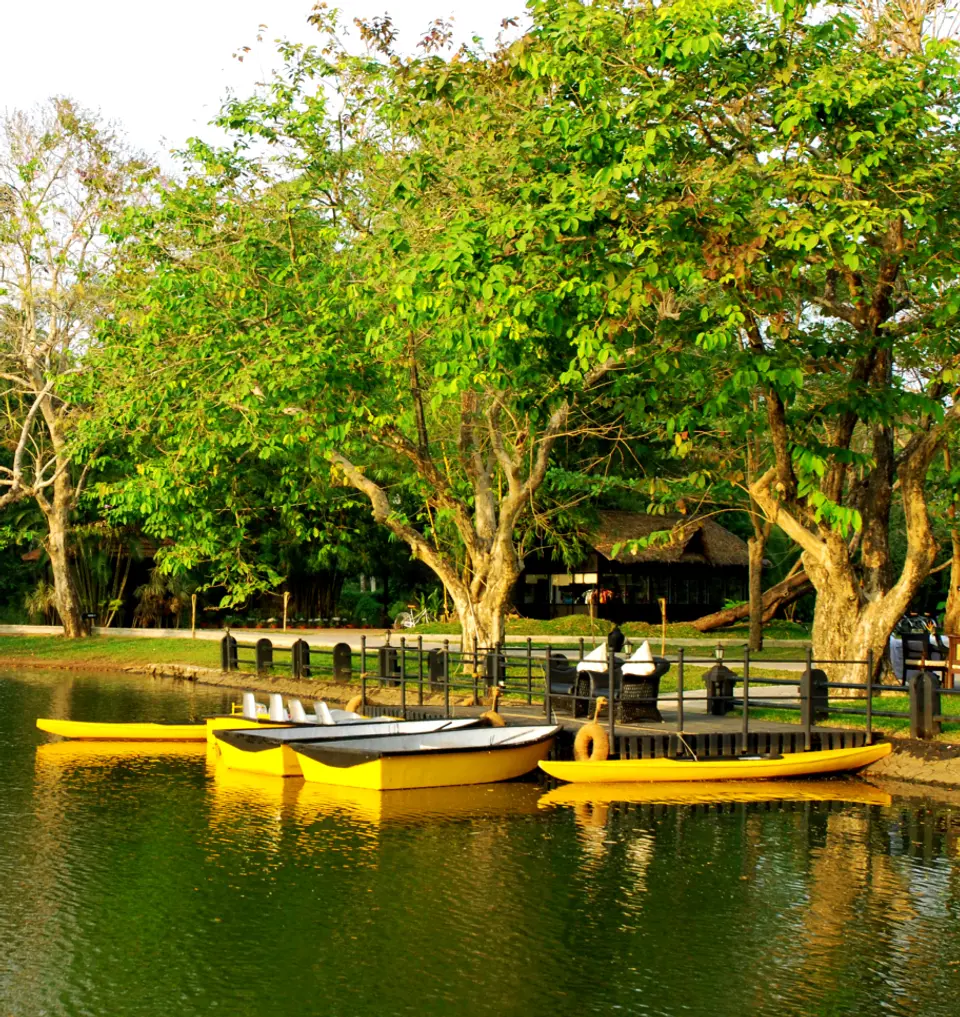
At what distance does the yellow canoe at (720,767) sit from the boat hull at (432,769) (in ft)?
1.57

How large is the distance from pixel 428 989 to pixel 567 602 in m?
44.1

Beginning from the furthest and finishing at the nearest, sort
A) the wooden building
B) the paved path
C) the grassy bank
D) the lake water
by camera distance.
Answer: the wooden building
the paved path
the grassy bank
the lake water

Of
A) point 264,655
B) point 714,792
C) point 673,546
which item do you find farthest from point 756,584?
point 714,792

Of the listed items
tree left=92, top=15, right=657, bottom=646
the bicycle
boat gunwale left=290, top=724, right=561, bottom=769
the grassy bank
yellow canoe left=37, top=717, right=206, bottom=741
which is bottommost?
yellow canoe left=37, top=717, right=206, bottom=741

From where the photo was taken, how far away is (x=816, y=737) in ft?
63.9

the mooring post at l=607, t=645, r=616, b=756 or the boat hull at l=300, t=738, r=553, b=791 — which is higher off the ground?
the mooring post at l=607, t=645, r=616, b=756

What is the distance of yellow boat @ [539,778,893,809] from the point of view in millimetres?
17250

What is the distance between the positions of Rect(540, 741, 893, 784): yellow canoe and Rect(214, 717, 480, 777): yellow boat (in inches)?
86.6

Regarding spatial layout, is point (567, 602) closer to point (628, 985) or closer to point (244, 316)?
point (244, 316)

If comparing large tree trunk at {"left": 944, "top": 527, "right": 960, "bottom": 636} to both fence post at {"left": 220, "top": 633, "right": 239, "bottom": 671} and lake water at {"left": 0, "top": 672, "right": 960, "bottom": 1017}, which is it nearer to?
fence post at {"left": 220, "top": 633, "right": 239, "bottom": 671}

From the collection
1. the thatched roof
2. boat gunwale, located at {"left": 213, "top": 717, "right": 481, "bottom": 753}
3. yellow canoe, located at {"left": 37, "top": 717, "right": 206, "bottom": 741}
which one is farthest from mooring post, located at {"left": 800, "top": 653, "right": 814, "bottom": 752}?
the thatched roof

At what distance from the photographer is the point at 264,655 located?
106 feet

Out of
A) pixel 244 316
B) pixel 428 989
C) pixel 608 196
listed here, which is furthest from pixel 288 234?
pixel 428 989

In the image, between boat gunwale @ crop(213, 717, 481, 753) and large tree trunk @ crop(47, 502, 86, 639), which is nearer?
boat gunwale @ crop(213, 717, 481, 753)
